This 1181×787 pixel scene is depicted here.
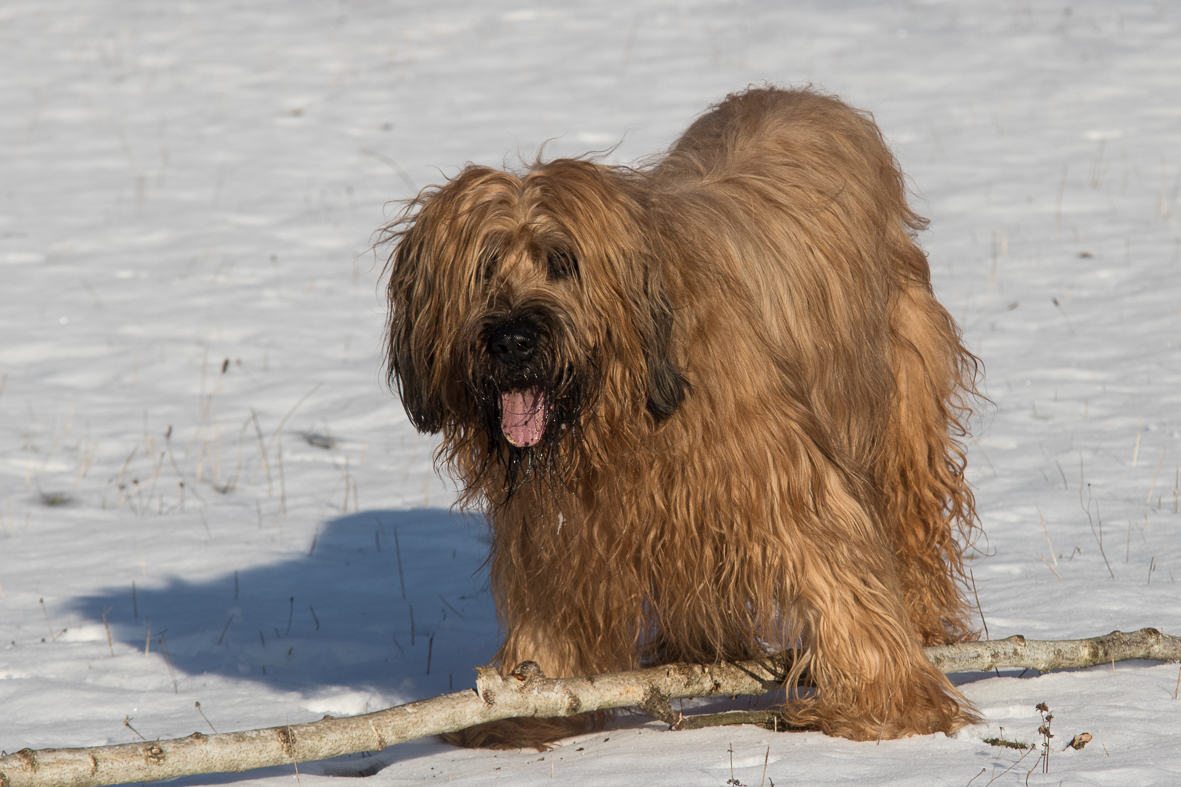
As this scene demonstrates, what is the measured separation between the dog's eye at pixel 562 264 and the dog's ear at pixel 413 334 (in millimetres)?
366

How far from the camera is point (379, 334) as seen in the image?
9789mm

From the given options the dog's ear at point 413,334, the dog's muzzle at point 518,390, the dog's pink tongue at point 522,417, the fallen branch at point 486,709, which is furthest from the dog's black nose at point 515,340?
the fallen branch at point 486,709

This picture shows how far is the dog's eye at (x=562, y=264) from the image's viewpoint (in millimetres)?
3543

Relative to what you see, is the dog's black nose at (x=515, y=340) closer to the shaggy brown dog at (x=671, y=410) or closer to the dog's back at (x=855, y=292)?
the shaggy brown dog at (x=671, y=410)

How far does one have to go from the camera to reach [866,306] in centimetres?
459

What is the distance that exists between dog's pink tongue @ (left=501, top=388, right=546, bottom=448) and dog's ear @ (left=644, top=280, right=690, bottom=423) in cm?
31

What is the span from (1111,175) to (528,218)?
9.09 m

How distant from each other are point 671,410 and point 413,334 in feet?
2.53

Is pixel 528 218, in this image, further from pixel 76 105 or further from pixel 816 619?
pixel 76 105

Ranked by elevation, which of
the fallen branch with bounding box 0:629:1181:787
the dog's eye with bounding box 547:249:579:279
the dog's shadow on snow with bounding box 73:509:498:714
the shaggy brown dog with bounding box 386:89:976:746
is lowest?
the dog's shadow on snow with bounding box 73:509:498:714

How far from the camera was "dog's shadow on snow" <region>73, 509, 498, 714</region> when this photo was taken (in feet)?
16.5

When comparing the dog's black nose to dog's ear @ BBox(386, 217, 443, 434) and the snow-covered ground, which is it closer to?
dog's ear @ BBox(386, 217, 443, 434)

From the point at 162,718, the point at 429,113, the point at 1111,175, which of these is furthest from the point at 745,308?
the point at 429,113

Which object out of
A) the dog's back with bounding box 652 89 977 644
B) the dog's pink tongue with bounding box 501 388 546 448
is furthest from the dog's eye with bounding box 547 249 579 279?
the dog's back with bounding box 652 89 977 644
